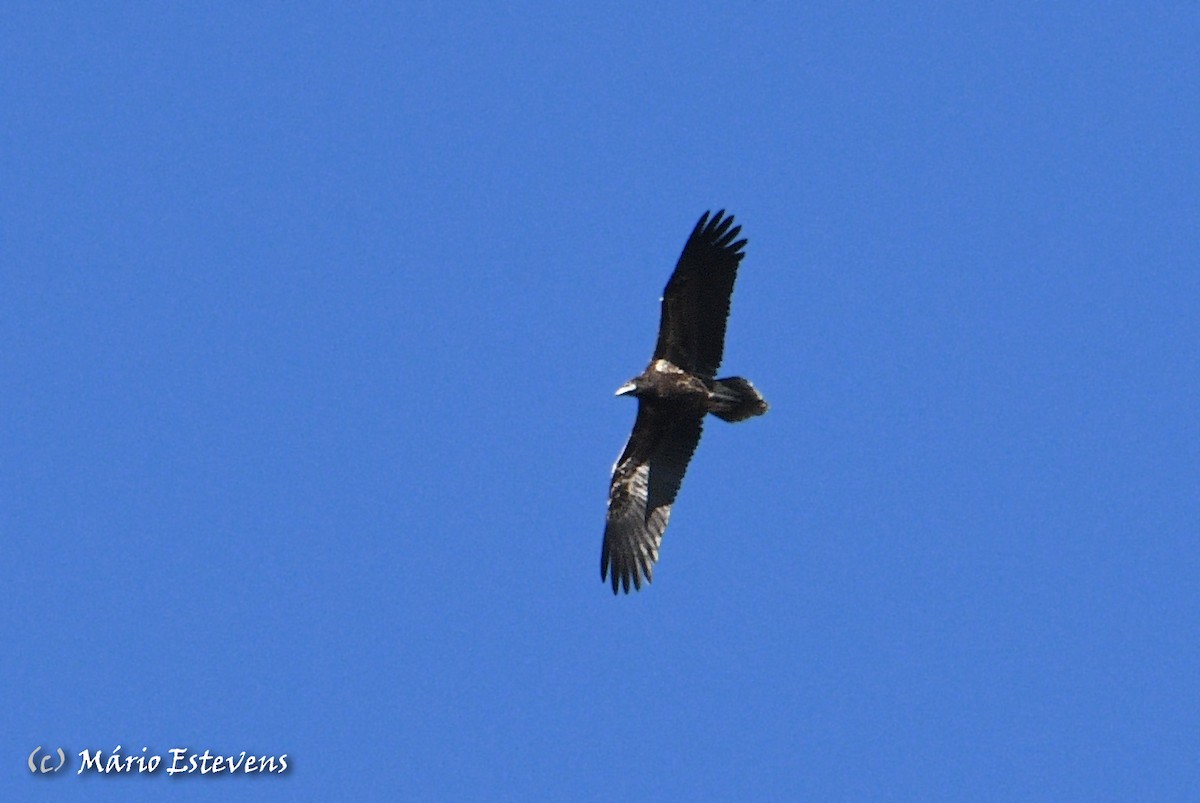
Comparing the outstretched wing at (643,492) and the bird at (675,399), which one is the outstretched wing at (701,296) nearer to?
the bird at (675,399)

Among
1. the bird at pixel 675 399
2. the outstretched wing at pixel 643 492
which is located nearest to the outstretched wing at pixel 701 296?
the bird at pixel 675 399

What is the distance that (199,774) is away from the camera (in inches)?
853

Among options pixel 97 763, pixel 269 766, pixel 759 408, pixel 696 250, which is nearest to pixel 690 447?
pixel 759 408

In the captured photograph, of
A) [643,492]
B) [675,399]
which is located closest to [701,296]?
[675,399]

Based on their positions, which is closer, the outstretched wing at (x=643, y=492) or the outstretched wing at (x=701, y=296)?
the outstretched wing at (x=701, y=296)

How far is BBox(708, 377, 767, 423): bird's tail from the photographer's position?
23.8 m

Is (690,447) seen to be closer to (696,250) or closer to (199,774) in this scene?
(696,250)

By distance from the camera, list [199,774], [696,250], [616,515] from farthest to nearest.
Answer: [616,515] < [696,250] < [199,774]

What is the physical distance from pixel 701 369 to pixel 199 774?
8.37 meters

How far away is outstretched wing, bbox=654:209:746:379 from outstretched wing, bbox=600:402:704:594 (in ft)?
3.92

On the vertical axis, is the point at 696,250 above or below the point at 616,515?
above

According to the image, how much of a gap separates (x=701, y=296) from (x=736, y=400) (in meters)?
1.61

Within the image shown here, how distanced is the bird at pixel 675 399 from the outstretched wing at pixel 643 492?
0.6 inches

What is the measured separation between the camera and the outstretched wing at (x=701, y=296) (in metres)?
23.1
